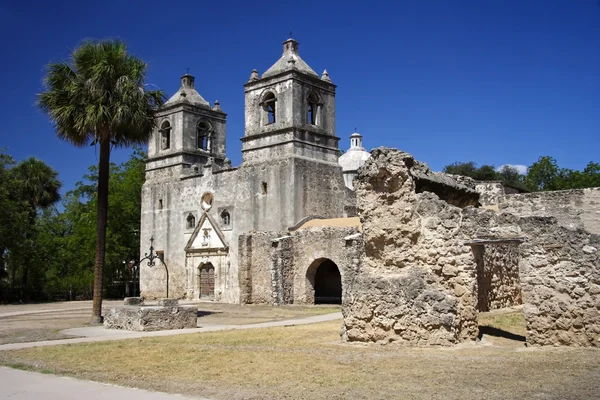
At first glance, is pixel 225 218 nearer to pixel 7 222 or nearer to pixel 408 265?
pixel 7 222

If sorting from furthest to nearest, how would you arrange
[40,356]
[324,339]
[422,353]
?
[324,339], [40,356], [422,353]

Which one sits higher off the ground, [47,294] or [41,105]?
[41,105]

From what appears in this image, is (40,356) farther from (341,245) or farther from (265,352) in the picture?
(341,245)

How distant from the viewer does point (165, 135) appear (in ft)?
126

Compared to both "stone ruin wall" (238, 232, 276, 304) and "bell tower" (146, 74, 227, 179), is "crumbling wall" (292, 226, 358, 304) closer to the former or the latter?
"stone ruin wall" (238, 232, 276, 304)

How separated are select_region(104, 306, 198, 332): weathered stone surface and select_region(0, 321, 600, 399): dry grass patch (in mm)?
3033

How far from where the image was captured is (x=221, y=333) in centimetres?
1433

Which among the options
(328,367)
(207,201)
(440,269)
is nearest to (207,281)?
(207,201)

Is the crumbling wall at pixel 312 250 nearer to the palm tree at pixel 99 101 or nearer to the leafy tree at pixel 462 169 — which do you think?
the palm tree at pixel 99 101

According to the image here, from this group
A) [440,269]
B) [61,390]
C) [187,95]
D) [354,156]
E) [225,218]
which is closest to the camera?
[61,390]

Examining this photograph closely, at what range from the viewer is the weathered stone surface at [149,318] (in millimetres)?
15368

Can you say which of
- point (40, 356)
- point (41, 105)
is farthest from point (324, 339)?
point (41, 105)

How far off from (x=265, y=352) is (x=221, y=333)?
12.7ft

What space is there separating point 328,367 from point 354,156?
130 feet
